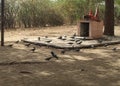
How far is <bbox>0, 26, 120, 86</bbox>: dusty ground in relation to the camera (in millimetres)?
6465

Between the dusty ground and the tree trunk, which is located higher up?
the tree trunk

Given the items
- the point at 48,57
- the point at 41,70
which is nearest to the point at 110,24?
the point at 48,57

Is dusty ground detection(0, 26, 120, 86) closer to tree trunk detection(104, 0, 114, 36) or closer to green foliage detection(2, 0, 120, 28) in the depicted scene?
tree trunk detection(104, 0, 114, 36)

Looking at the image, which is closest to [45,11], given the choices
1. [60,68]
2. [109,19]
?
[109,19]

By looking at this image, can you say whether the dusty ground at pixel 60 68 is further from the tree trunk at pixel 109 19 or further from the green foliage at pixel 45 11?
the green foliage at pixel 45 11

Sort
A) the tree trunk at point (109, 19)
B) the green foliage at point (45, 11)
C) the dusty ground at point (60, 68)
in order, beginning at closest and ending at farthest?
the dusty ground at point (60, 68)
the tree trunk at point (109, 19)
the green foliage at point (45, 11)

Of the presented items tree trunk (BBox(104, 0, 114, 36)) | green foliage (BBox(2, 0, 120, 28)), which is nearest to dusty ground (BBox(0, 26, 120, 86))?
tree trunk (BBox(104, 0, 114, 36))

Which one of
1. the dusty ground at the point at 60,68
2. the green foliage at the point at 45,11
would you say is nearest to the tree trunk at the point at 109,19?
the dusty ground at the point at 60,68

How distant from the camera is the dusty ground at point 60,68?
21.2 feet

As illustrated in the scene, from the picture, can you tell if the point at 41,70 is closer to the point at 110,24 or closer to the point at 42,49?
the point at 42,49

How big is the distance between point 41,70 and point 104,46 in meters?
3.85

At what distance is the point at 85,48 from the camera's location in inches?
409

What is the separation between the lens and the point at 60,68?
24.9 feet

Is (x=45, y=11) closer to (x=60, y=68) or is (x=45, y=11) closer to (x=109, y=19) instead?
(x=109, y=19)
